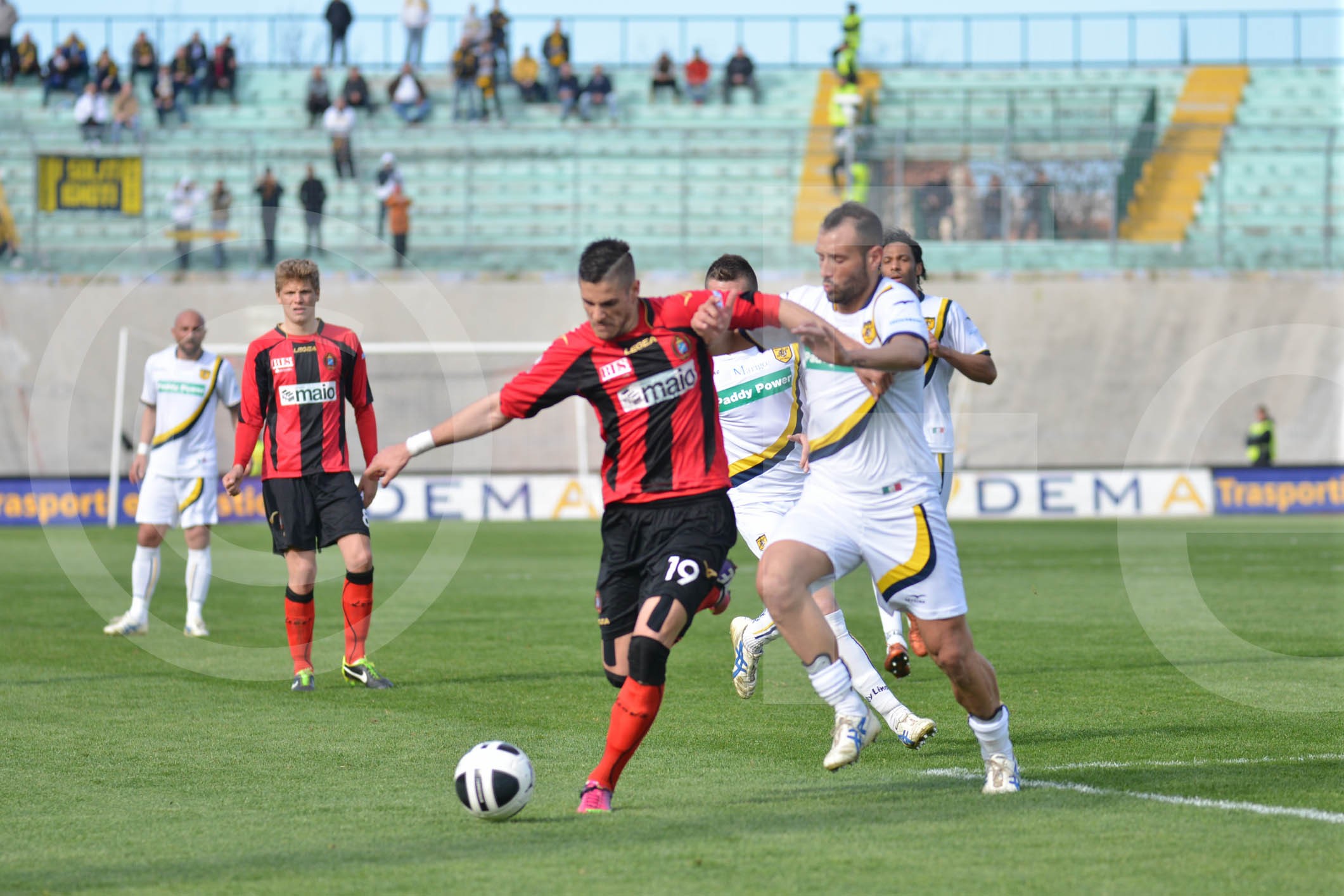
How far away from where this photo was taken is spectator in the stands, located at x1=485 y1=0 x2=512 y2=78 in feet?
117

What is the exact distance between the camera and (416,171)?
32531mm

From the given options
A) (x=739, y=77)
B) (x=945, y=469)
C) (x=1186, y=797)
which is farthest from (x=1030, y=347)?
(x=1186, y=797)

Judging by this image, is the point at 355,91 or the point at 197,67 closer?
Result: the point at 355,91

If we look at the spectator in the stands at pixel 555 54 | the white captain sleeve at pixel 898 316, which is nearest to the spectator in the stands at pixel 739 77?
the spectator in the stands at pixel 555 54

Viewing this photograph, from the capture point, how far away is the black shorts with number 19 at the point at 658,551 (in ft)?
19.6

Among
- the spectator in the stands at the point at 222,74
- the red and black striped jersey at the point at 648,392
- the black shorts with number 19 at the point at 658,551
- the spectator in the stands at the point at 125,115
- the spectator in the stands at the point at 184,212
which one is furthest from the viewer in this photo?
the spectator in the stands at the point at 222,74

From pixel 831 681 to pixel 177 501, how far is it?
769 cm

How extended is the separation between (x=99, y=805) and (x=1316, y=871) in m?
4.40

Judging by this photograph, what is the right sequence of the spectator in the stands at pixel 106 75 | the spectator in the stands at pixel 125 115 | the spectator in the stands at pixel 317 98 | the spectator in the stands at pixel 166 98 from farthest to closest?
the spectator in the stands at pixel 166 98, the spectator in the stands at pixel 317 98, the spectator in the stands at pixel 106 75, the spectator in the stands at pixel 125 115

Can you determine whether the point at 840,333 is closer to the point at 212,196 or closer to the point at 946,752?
the point at 946,752

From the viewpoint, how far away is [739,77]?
36344 mm

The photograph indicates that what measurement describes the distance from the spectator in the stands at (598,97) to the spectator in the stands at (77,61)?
11.4m

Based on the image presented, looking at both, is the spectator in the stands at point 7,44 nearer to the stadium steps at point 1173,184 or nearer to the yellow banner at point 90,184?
the yellow banner at point 90,184

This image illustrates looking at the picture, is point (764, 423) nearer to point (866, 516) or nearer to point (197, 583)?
point (866, 516)
